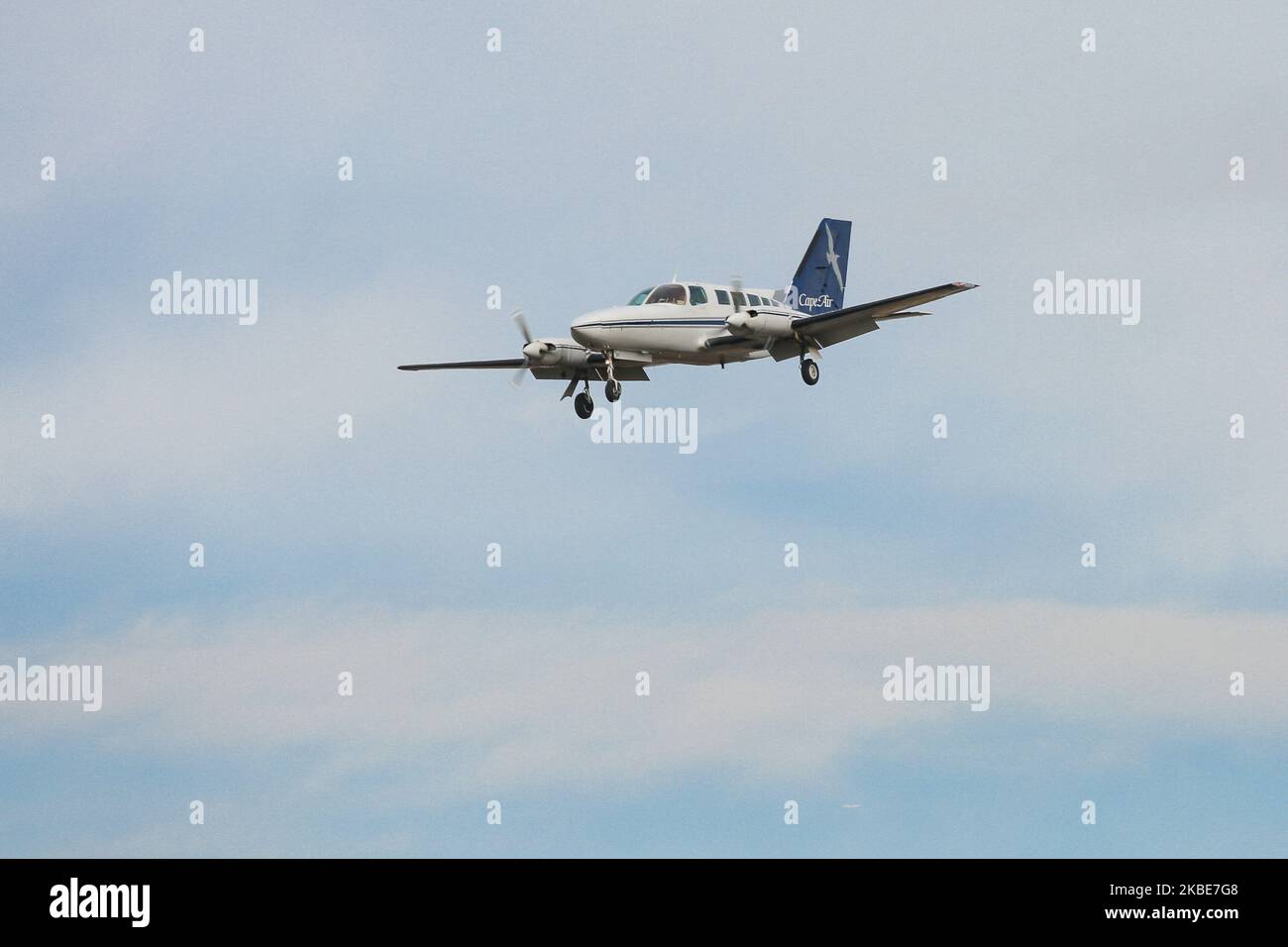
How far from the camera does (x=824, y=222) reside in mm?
51156

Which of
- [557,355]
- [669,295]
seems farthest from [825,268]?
[557,355]

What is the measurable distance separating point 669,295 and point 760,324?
2525 mm

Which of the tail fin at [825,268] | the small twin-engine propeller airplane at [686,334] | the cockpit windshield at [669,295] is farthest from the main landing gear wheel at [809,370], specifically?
the tail fin at [825,268]

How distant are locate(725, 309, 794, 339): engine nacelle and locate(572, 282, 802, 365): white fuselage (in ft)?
0.30

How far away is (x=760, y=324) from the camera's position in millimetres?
43781

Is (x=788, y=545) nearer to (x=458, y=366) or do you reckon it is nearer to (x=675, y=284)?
(x=675, y=284)

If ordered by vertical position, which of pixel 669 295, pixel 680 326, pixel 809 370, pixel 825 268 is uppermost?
pixel 825 268

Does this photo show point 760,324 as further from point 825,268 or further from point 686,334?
point 825,268

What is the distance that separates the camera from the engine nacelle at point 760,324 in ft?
143

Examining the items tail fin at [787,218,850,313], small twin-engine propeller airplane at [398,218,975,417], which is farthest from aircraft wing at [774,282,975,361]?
tail fin at [787,218,850,313]

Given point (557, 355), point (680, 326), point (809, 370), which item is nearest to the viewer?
point (680, 326)
